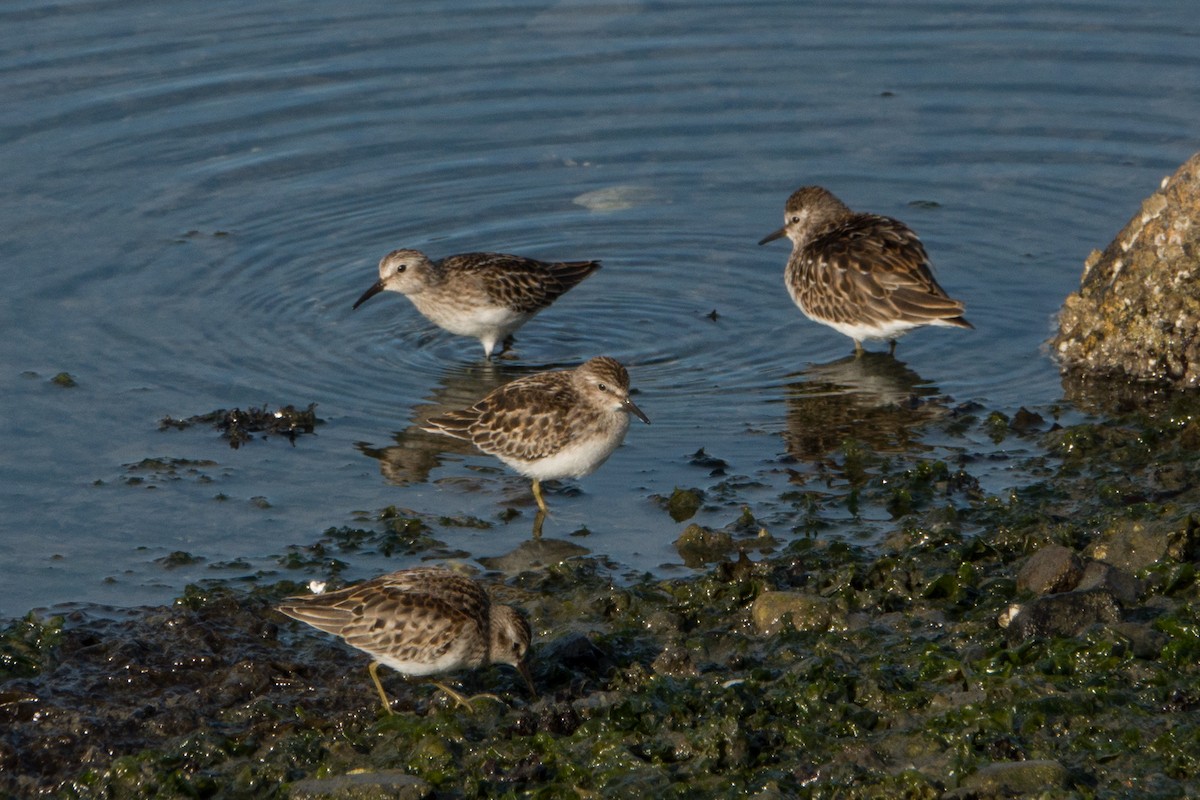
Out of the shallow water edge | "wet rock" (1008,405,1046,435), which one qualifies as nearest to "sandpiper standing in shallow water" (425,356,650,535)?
the shallow water edge

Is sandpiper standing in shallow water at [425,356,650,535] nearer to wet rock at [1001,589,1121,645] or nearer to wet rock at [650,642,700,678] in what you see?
wet rock at [650,642,700,678]

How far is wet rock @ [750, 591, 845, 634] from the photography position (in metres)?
7.77

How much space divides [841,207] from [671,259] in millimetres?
1465

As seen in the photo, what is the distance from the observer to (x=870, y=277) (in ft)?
38.7

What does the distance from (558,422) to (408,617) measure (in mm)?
2472

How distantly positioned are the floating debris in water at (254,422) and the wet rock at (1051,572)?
4819 millimetres

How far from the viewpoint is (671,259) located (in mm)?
13531

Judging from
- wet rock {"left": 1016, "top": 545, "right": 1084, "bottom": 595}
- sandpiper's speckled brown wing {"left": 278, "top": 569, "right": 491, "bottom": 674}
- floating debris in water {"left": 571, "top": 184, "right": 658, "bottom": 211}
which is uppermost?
floating debris in water {"left": 571, "top": 184, "right": 658, "bottom": 211}

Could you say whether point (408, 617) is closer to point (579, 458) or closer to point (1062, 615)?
point (579, 458)

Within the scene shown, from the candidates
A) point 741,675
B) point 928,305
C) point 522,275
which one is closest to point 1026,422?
point 928,305

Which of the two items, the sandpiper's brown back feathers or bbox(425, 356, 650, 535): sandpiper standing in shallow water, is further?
bbox(425, 356, 650, 535): sandpiper standing in shallow water

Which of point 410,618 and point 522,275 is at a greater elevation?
point 522,275

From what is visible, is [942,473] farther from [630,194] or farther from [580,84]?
[580,84]

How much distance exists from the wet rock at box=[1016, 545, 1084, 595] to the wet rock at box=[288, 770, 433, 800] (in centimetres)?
306
